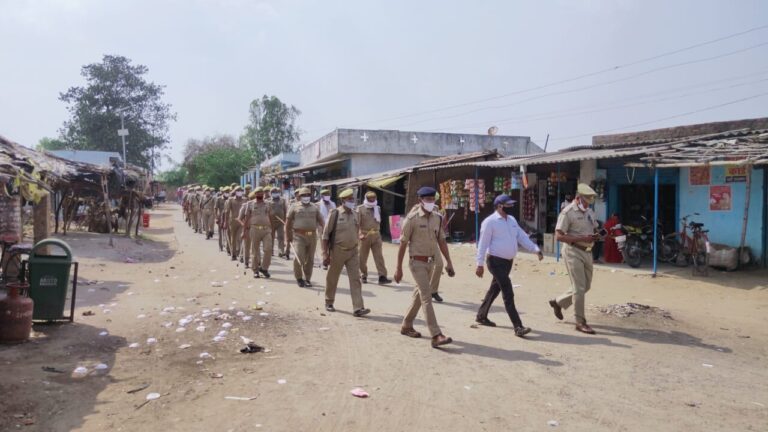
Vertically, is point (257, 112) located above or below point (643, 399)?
above

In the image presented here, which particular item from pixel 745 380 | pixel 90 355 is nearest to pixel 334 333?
pixel 90 355

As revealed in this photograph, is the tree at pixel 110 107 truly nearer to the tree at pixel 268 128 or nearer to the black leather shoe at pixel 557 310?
the tree at pixel 268 128

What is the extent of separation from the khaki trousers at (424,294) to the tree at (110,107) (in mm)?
52161

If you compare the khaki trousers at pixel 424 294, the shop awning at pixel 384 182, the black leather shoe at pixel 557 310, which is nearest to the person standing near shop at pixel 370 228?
the black leather shoe at pixel 557 310

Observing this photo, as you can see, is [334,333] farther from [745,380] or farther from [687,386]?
[745,380]

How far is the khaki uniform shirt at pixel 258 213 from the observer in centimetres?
1188

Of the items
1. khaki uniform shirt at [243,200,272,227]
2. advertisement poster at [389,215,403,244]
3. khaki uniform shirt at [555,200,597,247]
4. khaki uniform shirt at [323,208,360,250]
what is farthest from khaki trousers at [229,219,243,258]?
khaki uniform shirt at [555,200,597,247]

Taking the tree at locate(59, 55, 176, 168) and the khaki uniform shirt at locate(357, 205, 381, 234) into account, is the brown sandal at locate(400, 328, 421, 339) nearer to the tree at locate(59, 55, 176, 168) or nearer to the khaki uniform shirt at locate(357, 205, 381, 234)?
the khaki uniform shirt at locate(357, 205, 381, 234)

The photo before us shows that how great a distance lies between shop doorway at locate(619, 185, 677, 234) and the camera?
14664 millimetres

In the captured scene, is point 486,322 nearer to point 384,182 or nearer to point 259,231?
point 259,231

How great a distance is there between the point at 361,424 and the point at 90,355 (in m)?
3.32

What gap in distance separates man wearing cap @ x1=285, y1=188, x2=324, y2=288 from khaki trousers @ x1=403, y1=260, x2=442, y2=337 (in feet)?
12.8

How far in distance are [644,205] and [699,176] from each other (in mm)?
2105

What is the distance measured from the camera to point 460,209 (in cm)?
1991
